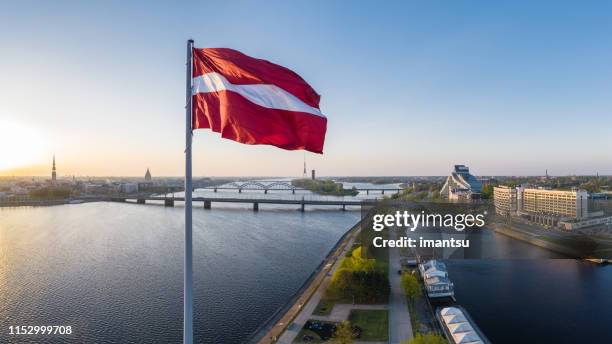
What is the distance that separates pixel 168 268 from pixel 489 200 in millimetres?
26164

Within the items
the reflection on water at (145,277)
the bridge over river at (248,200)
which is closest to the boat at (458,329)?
the reflection on water at (145,277)

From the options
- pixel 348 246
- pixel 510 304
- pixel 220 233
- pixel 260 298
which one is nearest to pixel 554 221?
pixel 348 246

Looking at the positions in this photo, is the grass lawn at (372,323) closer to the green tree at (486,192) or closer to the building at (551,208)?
the building at (551,208)

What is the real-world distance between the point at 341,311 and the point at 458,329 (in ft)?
6.71

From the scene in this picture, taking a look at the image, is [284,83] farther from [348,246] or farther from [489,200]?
[489,200]

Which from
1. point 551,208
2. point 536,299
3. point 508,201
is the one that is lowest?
point 536,299

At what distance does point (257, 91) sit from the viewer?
211cm

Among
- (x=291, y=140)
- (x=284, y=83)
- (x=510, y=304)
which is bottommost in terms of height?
(x=510, y=304)

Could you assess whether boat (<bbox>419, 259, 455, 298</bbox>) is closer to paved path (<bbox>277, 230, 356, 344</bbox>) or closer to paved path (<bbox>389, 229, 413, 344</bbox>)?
paved path (<bbox>389, 229, 413, 344</bbox>)

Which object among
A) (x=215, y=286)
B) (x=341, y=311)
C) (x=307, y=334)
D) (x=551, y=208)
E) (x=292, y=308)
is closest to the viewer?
(x=307, y=334)

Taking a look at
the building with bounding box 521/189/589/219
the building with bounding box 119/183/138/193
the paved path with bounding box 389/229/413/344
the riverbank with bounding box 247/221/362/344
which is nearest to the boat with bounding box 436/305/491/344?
the paved path with bounding box 389/229/413/344

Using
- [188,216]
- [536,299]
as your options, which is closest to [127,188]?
[536,299]

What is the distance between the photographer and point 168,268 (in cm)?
1111

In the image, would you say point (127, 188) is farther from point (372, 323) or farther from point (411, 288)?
point (372, 323)
